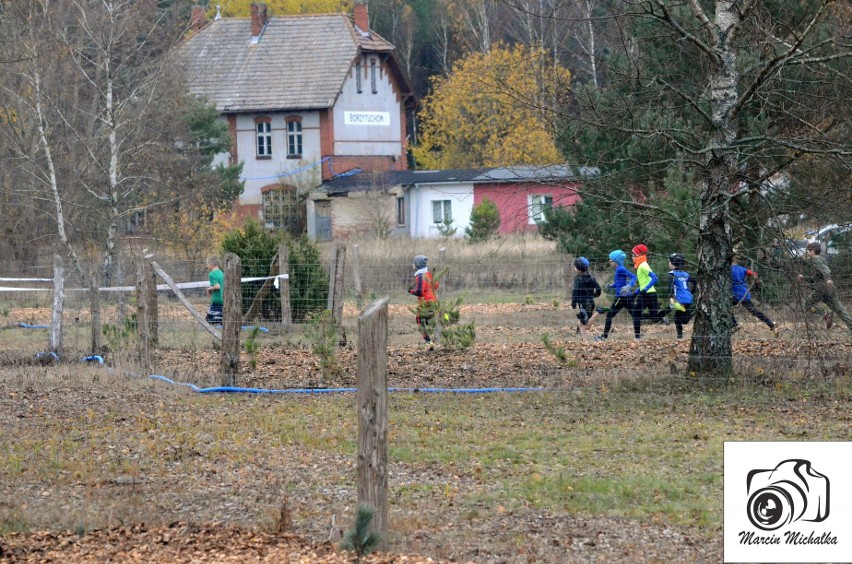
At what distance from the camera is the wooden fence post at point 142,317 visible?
45.7 feet

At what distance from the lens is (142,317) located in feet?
46.7

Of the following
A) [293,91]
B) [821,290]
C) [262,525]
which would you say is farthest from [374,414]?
[293,91]

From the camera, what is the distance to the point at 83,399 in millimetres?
11852

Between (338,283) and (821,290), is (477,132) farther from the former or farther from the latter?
(821,290)

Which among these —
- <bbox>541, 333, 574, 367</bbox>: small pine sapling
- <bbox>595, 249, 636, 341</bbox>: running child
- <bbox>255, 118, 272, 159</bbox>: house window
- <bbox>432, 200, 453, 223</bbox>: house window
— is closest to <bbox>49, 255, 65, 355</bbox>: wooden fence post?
<bbox>541, 333, 574, 367</bbox>: small pine sapling

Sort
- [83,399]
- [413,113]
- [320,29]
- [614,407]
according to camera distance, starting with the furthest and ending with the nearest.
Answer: [413,113]
[320,29]
[83,399]
[614,407]

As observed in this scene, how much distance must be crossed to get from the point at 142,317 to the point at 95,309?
5.14 ft

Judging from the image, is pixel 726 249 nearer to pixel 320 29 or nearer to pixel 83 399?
pixel 83 399

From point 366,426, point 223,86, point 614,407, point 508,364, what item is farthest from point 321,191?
point 366,426

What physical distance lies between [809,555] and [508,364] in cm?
854

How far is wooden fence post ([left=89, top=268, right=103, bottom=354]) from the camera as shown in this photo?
50.4 feet

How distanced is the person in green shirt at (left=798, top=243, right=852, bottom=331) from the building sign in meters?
44.3

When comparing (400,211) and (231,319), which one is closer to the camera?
(231,319)

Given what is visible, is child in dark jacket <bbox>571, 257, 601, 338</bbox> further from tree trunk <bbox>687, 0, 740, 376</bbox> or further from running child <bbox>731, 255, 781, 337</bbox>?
tree trunk <bbox>687, 0, 740, 376</bbox>
